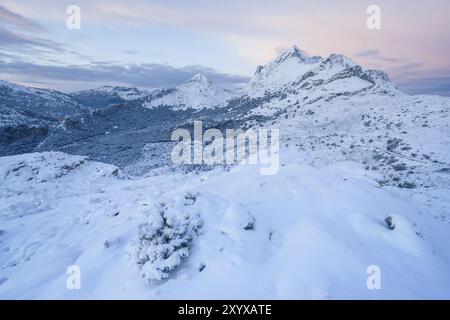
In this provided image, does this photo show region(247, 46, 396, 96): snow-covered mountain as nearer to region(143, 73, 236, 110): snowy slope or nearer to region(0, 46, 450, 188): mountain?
region(0, 46, 450, 188): mountain

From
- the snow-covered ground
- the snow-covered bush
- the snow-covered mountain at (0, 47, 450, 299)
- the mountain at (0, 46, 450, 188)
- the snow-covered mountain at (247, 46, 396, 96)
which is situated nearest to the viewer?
the snow-covered ground

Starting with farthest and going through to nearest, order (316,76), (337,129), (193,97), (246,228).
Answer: (193,97) → (316,76) → (337,129) → (246,228)

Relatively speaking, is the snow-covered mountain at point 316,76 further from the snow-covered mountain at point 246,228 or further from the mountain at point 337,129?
the snow-covered mountain at point 246,228

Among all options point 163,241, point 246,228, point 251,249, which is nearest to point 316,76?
point 246,228

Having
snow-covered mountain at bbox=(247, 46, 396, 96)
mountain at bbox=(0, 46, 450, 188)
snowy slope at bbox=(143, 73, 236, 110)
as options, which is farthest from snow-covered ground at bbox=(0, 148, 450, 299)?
snowy slope at bbox=(143, 73, 236, 110)

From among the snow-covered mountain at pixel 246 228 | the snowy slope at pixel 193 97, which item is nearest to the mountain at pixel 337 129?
the snow-covered mountain at pixel 246 228

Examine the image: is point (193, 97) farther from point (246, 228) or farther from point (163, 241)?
point (163, 241)
